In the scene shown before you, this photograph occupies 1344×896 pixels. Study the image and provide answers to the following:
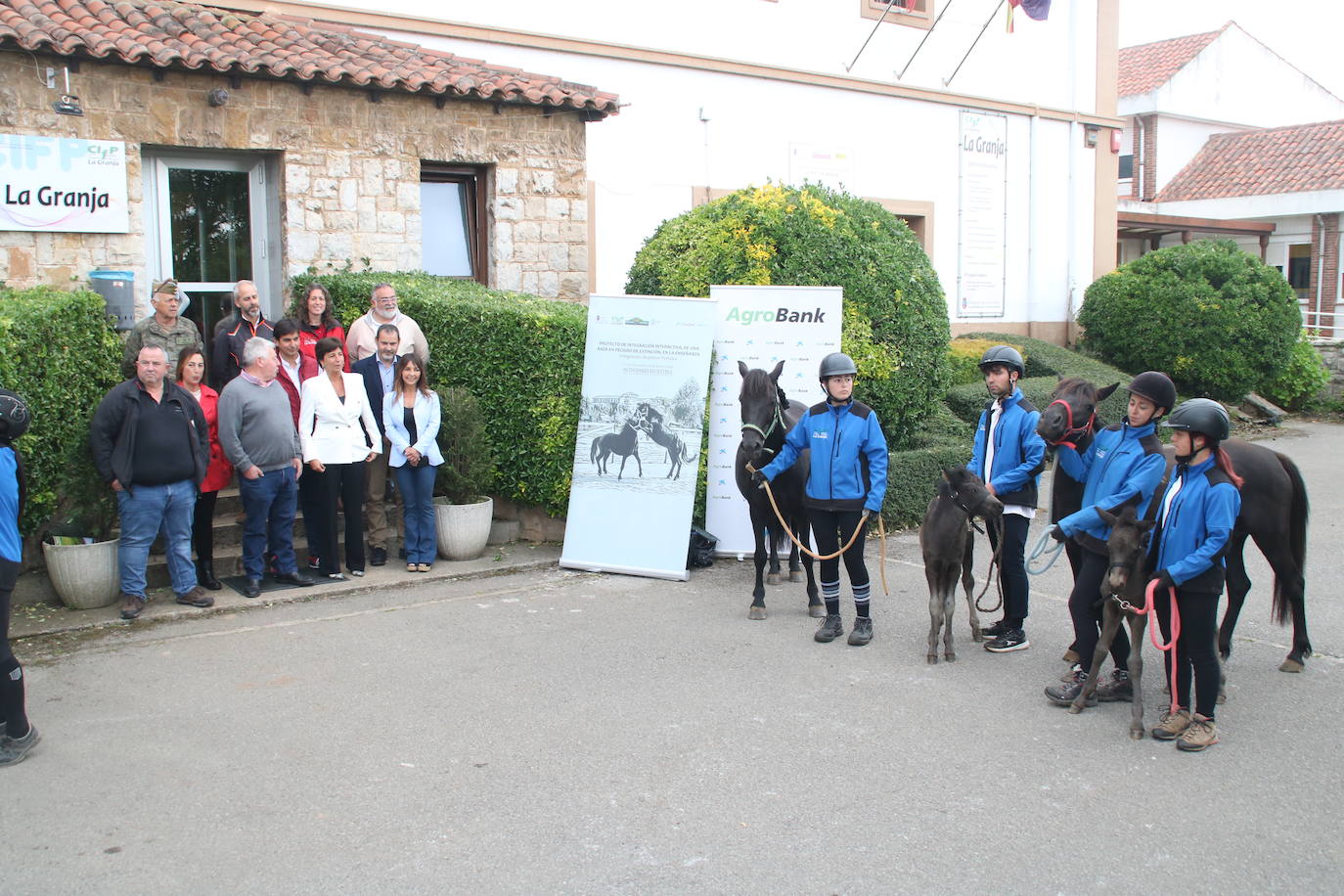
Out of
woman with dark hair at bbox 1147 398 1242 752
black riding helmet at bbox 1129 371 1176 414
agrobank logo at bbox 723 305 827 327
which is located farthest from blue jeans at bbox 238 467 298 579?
woman with dark hair at bbox 1147 398 1242 752

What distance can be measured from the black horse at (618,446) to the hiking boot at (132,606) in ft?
11.7

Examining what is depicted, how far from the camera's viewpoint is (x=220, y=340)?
910cm

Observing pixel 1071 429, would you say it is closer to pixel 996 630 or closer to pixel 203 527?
pixel 996 630

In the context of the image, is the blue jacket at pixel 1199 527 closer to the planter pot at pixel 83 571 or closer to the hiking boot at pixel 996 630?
the hiking boot at pixel 996 630

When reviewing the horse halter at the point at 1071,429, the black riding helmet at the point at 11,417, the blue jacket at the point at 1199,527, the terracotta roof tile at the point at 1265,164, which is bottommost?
the blue jacket at the point at 1199,527

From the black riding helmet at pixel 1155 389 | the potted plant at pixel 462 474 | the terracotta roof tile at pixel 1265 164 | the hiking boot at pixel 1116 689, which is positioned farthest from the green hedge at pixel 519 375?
the terracotta roof tile at pixel 1265 164

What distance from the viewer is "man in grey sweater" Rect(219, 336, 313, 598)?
322 inches

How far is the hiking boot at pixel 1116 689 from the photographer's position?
625cm

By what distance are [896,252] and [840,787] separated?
292 inches

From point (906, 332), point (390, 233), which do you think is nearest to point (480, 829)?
point (906, 332)

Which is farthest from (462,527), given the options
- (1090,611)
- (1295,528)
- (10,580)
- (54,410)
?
(1295,528)

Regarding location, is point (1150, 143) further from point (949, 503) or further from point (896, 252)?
point (949, 503)

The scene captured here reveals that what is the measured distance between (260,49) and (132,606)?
590 centimetres

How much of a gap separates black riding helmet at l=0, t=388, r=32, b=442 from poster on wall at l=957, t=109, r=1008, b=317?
1609 centimetres
